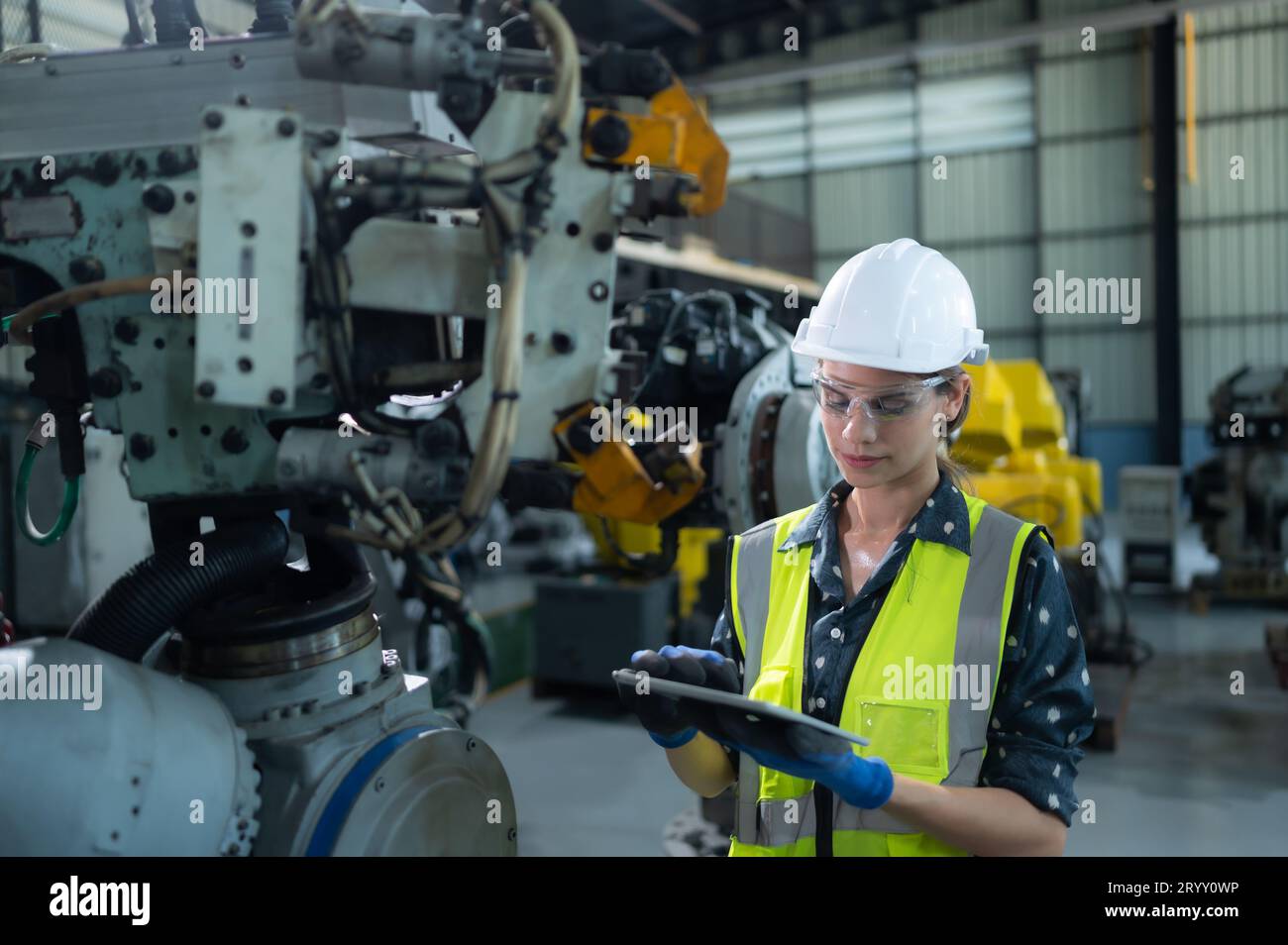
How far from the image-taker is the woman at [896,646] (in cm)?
125

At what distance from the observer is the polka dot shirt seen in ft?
4.15

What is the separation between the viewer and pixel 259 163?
1.41 m

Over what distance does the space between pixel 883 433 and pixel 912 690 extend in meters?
0.34

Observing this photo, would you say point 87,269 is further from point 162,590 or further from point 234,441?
point 162,590

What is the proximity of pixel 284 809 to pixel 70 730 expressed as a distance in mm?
344

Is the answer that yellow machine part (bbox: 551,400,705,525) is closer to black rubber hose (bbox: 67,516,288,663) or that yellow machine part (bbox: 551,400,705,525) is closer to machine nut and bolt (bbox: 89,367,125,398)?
black rubber hose (bbox: 67,516,288,663)

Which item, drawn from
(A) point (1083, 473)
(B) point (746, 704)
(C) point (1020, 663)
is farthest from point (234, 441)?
(A) point (1083, 473)

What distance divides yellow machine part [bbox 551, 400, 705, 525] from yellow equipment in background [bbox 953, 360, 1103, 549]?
2895 millimetres

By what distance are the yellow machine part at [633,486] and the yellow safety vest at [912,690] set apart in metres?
0.99

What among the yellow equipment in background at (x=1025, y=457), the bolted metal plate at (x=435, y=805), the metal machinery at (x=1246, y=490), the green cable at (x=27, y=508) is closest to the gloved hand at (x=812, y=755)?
the bolted metal plate at (x=435, y=805)

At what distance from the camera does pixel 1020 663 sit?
1290 millimetres

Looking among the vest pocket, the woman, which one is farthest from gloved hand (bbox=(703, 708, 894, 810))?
the vest pocket

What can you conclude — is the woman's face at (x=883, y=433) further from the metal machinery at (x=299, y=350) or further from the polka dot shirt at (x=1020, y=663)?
the metal machinery at (x=299, y=350)

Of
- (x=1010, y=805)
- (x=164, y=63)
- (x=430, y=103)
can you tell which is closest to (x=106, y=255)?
(x=164, y=63)
